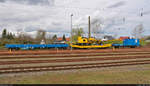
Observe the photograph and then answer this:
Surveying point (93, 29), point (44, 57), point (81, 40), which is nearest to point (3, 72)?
point (44, 57)

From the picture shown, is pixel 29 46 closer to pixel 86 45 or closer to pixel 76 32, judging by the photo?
pixel 86 45

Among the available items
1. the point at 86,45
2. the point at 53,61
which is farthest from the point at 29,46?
the point at 53,61

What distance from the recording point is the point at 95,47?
24.2 meters

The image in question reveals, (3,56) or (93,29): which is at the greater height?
(93,29)

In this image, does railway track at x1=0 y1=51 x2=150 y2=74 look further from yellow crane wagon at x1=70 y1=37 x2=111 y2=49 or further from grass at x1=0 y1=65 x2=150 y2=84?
yellow crane wagon at x1=70 y1=37 x2=111 y2=49

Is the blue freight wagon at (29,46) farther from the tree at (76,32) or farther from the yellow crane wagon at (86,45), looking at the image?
the tree at (76,32)

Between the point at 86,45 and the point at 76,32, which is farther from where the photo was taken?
the point at 76,32

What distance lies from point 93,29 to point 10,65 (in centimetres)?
3807

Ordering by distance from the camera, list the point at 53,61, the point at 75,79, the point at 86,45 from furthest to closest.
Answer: the point at 86,45 → the point at 53,61 → the point at 75,79

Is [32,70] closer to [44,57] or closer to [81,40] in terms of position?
[44,57]

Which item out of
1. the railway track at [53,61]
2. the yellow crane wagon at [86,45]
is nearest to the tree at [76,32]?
the yellow crane wagon at [86,45]

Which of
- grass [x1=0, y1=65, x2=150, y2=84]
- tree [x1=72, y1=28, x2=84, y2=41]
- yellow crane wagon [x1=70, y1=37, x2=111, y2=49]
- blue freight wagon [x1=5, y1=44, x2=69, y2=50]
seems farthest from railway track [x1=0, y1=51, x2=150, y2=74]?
tree [x1=72, y1=28, x2=84, y2=41]

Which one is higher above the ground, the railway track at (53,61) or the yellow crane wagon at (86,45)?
the yellow crane wagon at (86,45)

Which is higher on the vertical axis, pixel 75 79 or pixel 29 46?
pixel 29 46
